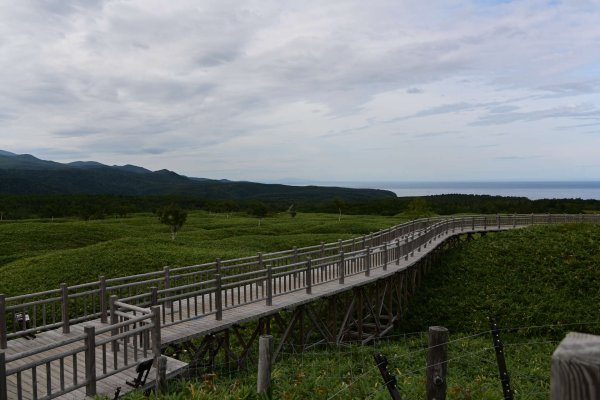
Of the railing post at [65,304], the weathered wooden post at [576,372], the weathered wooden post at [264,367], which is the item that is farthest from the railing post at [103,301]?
the weathered wooden post at [576,372]

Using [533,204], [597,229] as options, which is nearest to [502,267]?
[597,229]

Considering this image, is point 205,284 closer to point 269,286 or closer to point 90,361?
point 269,286

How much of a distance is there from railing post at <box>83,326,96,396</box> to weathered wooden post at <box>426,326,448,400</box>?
6.21 meters

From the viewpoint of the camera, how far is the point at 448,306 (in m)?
22.5

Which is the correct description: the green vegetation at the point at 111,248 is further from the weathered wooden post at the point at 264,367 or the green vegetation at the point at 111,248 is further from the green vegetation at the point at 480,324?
the weathered wooden post at the point at 264,367

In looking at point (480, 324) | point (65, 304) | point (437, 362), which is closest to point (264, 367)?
point (437, 362)

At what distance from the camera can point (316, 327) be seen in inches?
670

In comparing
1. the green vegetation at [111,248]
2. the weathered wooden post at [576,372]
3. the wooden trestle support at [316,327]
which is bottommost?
the wooden trestle support at [316,327]

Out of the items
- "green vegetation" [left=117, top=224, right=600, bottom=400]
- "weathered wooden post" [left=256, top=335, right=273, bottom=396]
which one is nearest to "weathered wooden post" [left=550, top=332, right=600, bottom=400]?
"weathered wooden post" [left=256, top=335, right=273, bottom=396]

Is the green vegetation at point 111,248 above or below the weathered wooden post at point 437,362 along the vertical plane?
below

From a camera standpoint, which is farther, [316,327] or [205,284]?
[316,327]

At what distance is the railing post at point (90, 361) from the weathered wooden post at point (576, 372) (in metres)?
8.67

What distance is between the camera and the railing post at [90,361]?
27.6 feet

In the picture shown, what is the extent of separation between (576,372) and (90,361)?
9.04m
